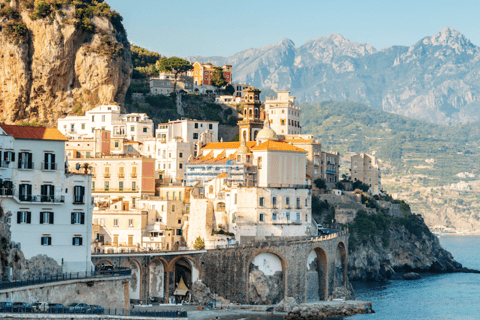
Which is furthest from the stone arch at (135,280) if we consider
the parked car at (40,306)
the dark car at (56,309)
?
the parked car at (40,306)

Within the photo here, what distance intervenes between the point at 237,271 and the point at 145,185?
69.1 feet

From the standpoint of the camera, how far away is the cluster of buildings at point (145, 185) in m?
69.0

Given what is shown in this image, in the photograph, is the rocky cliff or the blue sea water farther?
the rocky cliff

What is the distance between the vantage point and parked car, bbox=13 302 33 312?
55812mm

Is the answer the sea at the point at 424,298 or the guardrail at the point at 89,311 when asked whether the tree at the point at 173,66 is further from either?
the guardrail at the point at 89,311

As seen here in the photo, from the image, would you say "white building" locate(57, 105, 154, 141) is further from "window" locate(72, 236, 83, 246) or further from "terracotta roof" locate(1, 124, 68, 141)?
"window" locate(72, 236, 83, 246)

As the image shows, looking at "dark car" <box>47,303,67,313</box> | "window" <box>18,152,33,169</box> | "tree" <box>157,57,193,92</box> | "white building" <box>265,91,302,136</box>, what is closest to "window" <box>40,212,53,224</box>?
"window" <box>18,152,33,169</box>

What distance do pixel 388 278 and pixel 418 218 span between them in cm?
2820

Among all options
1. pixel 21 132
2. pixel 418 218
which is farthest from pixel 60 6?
pixel 418 218

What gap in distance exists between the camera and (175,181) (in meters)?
116

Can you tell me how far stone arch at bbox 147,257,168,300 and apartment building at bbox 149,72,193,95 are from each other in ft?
217

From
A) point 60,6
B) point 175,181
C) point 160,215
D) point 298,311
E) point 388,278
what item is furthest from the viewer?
point 388,278

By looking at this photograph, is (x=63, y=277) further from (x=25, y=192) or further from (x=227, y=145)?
(x=227, y=145)

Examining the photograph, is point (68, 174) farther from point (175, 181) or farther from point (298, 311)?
point (175, 181)
